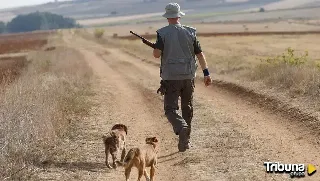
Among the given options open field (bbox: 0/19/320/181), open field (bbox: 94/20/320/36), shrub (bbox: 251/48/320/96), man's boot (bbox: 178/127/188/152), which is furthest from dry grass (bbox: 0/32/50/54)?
man's boot (bbox: 178/127/188/152)

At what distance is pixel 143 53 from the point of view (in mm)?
37500

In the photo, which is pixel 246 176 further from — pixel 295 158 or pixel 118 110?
pixel 118 110

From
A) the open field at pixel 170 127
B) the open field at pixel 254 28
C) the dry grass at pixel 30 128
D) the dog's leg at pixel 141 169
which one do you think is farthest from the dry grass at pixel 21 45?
the dog's leg at pixel 141 169

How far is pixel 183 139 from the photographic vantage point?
8.63 m

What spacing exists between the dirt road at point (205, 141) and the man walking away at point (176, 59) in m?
0.64

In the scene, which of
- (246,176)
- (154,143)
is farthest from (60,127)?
(246,176)

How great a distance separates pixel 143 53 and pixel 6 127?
2940 centimetres

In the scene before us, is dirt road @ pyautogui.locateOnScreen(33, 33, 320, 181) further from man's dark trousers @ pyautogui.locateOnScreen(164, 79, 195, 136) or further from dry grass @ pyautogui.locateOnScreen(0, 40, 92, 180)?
man's dark trousers @ pyautogui.locateOnScreen(164, 79, 195, 136)

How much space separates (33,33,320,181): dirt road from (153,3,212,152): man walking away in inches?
25.3

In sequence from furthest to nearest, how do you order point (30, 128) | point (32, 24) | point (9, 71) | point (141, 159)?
point (32, 24) → point (9, 71) → point (30, 128) → point (141, 159)

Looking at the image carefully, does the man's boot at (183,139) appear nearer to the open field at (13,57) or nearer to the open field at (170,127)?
the open field at (170,127)

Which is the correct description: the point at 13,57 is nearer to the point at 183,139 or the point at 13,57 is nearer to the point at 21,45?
the point at 21,45

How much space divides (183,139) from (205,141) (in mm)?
980

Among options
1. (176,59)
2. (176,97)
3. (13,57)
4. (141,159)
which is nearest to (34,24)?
(13,57)
